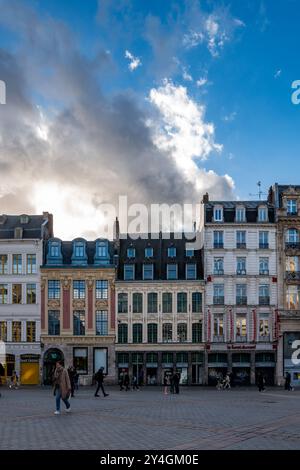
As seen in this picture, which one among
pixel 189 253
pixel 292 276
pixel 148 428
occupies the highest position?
pixel 189 253

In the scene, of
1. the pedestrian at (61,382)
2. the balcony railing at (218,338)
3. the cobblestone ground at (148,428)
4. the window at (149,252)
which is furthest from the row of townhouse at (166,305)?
the pedestrian at (61,382)

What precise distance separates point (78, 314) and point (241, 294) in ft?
53.0

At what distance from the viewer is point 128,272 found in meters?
70.1

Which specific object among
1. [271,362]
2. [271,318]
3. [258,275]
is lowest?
[271,362]

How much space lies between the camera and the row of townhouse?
224 ft

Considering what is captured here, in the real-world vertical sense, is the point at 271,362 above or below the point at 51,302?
below

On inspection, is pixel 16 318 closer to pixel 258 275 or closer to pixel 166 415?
pixel 258 275

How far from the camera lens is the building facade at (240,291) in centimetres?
6831

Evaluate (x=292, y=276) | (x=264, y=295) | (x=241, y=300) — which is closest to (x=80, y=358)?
Answer: (x=241, y=300)

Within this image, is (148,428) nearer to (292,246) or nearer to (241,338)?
(241,338)

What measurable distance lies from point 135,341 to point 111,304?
170 inches

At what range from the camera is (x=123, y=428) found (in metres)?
21.1

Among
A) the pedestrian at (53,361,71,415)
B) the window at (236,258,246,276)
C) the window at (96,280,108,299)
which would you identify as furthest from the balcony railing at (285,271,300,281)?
the pedestrian at (53,361,71,415)
